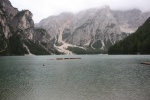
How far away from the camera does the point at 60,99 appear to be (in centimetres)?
4591

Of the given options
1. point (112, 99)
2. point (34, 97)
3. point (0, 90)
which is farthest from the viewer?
point (0, 90)

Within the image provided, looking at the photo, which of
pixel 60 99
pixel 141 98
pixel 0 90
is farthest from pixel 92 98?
pixel 0 90

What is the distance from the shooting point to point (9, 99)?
46719 mm

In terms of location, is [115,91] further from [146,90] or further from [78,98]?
[78,98]

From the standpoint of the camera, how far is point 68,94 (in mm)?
50625

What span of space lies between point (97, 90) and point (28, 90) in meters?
16.1

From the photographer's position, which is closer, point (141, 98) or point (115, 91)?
point (141, 98)

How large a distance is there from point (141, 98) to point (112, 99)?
555 centimetres

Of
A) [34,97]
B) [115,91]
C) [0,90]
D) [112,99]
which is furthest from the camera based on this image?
[0,90]

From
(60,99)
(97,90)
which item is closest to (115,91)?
(97,90)

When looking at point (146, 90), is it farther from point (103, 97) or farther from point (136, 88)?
point (103, 97)

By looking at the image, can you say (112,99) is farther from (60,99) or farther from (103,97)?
(60,99)

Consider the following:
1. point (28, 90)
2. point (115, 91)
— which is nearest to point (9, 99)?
point (28, 90)

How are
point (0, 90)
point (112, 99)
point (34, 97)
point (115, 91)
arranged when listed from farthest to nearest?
point (0, 90), point (115, 91), point (34, 97), point (112, 99)
